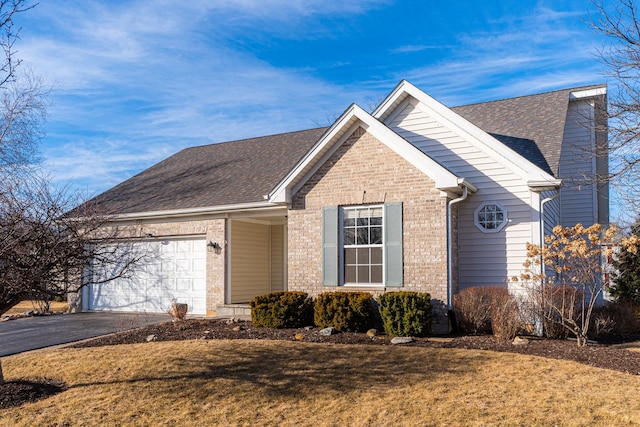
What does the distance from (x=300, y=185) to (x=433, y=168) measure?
135 inches

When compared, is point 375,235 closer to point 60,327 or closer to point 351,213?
point 351,213

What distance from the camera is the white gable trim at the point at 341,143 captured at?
11.6m

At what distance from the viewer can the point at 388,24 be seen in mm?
19094

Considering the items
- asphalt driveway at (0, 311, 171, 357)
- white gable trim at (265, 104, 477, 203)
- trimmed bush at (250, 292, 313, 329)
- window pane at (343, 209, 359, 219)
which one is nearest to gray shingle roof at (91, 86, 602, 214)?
white gable trim at (265, 104, 477, 203)

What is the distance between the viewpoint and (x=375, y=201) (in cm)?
1239

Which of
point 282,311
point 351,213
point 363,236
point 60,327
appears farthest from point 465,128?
point 60,327

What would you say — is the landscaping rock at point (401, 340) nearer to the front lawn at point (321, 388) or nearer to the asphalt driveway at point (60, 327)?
the front lawn at point (321, 388)

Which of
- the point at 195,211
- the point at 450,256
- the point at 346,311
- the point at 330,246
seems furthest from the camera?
the point at 195,211

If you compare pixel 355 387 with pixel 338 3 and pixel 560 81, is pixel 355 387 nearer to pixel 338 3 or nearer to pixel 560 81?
pixel 338 3

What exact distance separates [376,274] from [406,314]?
1635 mm

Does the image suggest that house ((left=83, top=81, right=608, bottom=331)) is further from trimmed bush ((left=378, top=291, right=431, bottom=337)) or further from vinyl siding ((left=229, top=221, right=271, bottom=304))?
trimmed bush ((left=378, top=291, right=431, bottom=337))

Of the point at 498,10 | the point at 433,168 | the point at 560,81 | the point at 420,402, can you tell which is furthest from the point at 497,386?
the point at 560,81

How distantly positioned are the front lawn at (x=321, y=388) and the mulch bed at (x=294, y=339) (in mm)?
388

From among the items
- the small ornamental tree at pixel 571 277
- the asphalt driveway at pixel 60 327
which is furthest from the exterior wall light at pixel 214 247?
the small ornamental tree at pixel 571 277
